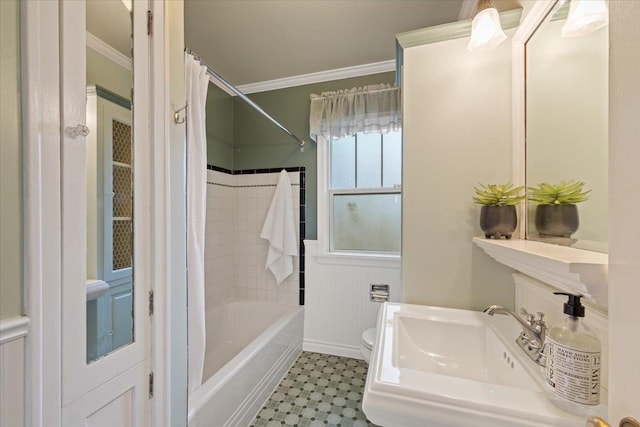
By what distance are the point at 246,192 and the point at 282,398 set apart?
176cm

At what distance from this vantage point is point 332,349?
7.82ft

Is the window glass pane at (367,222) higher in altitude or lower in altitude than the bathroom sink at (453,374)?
higher

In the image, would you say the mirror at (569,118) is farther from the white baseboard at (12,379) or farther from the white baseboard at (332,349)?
the white baseboard at (332,349)

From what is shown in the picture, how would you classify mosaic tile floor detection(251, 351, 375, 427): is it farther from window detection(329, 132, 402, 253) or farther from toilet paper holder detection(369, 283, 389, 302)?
window detection(329, 132, 402, 253)

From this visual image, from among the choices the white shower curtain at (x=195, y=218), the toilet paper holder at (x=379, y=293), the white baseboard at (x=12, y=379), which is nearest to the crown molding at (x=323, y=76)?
the white shower curtain at (x=195, y=218)

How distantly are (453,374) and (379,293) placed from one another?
1307 mm

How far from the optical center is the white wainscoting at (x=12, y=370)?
0.61 metres

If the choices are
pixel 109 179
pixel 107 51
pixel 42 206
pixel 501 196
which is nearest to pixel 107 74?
pixel 107 51

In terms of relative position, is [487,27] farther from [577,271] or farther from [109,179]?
[109,179]

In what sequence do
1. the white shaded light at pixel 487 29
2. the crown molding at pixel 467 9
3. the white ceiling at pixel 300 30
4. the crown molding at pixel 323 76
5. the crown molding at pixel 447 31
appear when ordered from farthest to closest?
the crown molding at pixel 323 76, the white ceiling at pixel 300 30, the crown molding at pixel 467 9, the crown molding at pixel 447 31, the white shaded light at pixel 487 29

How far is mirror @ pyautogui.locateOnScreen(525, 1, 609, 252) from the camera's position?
683 mm

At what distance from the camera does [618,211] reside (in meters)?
0.37

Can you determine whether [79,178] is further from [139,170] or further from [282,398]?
[282,398]

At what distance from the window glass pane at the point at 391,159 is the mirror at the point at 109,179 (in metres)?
1.88
